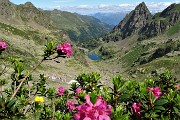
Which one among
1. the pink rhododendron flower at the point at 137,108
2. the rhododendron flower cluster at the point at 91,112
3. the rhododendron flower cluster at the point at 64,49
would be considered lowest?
the pink rhododendron flower at the point at 137,108

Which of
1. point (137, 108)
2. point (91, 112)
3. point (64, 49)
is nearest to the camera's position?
point (91, 112)

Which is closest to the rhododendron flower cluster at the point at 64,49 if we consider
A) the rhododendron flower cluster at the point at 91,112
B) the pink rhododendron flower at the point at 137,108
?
the pink rhododendron flower at the point at 137,108

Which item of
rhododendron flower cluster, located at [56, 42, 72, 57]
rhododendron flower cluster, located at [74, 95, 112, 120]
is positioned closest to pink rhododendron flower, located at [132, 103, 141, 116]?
rhododendron flower cluster, located at [56, 42, 72, 57]

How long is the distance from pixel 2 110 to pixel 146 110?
313 centimetres

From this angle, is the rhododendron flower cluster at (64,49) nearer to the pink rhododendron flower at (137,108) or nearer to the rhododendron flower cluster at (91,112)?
the pink rhododendron flower at (137,108)

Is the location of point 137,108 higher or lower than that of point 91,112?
lower

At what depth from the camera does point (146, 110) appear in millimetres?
6746

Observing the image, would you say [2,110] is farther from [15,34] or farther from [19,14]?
[19,14]

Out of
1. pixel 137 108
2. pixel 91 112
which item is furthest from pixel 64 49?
pixel 91 112

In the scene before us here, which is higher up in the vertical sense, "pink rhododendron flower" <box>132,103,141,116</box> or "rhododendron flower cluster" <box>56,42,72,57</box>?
"rhododendron flower cluster" <box>56,42,72,57</box>

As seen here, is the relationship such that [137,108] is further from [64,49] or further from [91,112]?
Result: [91,112]

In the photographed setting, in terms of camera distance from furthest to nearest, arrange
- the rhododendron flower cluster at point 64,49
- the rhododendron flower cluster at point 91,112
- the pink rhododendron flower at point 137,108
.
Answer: the pink rhododendron flower at point 137,108
the rhododendron flower cluster at point 64,49
the rhododendron flower cluster at point 91,112

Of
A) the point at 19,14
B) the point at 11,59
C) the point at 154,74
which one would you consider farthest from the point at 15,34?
the point at 11,59

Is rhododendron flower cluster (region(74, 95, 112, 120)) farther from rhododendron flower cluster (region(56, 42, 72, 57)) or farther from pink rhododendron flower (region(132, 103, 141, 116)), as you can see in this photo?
pink rhododendron flower (region(132, 103, 141, 116))
